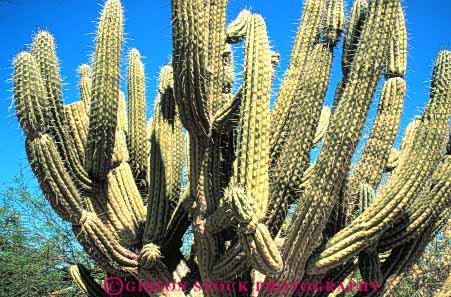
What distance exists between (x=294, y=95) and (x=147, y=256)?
1.99m

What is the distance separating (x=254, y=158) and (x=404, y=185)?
125 centimetres

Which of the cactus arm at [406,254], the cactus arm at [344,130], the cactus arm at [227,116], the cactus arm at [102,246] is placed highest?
the cactus arm at [227,116]

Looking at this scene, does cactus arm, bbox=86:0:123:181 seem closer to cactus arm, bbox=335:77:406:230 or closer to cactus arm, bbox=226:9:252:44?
cactus arm, bbox=226:9:252:44

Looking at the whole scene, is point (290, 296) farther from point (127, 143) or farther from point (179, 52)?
point (127, 143)

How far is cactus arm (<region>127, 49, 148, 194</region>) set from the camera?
579cm

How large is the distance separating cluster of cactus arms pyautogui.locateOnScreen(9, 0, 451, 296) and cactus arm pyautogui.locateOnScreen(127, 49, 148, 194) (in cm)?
43

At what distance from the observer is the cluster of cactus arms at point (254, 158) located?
380cm

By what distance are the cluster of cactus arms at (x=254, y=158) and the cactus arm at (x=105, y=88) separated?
0.01 meters

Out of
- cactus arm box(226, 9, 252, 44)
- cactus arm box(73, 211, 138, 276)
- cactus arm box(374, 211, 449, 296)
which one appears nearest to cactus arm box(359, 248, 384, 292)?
cactus arm box(374, 211, 449, 296)

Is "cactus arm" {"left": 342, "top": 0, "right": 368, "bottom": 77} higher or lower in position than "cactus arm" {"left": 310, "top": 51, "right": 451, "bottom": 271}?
higher

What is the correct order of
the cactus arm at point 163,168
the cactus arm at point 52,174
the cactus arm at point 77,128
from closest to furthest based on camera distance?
the cactus arm at point 52,174 → the cactus arm at point 77,128 → the cactus arm at point 163,168

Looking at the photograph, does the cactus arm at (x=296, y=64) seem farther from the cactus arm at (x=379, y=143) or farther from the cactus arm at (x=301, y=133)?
the cactus arm at (x=379, y=143)

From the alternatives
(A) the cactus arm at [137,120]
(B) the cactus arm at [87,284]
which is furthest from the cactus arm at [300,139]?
(B) the cactus arm at [87,284]

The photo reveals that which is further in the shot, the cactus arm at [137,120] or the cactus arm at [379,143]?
the cactus arm at [137,120]
